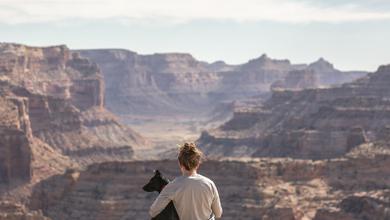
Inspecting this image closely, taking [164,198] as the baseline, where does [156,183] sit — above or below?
above

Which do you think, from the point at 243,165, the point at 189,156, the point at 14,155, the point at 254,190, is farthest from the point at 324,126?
the point at 189,156

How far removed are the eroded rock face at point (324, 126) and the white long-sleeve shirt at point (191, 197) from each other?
12617cm

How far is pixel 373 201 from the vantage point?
3445 inches

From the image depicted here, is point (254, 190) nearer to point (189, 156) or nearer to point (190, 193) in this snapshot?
point (190, 193)

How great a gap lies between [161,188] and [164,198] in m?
0.49

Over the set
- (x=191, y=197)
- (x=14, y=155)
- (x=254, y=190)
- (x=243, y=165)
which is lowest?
(x=14, y=155)

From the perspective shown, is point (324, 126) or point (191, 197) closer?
point (191, 197)

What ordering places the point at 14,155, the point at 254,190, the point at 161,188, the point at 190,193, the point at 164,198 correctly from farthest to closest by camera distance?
the point at 14,155 < the point at 254,190 < the point at 161,188 < the point at 190,193 < the point at 164,198

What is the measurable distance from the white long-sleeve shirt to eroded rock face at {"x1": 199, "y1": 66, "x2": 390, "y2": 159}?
126175 mm

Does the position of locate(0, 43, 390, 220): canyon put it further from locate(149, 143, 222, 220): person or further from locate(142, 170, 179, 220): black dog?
locate(149, 143, 222, 220): person

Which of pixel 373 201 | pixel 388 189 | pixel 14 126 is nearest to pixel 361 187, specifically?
pixel 388 189

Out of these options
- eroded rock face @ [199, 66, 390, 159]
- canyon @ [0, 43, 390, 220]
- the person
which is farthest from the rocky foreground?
the person

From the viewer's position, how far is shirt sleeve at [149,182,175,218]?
1692 cm

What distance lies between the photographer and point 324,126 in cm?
16438
